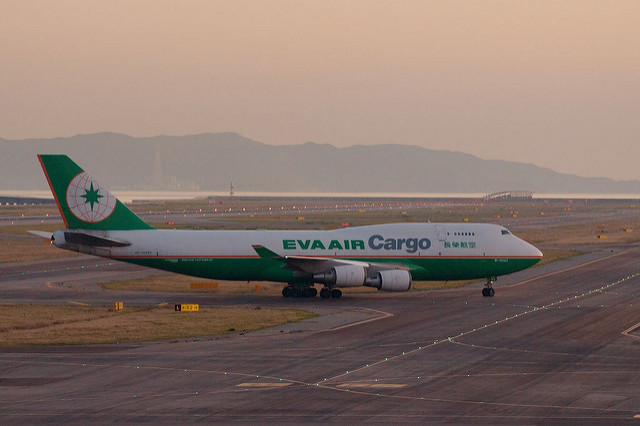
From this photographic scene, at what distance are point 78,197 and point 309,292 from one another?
586 inches

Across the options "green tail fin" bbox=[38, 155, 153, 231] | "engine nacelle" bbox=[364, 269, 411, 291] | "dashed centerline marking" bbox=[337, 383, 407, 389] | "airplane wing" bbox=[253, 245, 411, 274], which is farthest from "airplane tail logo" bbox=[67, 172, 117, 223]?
"dashed centerline marking" bbox=[337, 383, 407, 389]

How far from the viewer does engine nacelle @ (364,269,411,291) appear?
197 ft

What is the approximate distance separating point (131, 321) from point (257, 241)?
13145 millimetres

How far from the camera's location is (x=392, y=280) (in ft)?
197

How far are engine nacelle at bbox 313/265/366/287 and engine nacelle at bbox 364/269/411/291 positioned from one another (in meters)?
0.97

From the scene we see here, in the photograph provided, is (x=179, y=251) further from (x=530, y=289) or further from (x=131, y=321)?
(x=530, y=289)

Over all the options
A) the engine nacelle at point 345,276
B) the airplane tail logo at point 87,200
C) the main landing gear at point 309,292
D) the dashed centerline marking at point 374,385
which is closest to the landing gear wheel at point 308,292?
the main landing gear at point 309,292

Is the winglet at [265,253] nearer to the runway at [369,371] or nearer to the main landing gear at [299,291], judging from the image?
the main landing gear at [299,291]

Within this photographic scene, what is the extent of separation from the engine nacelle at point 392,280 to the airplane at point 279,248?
6 cm

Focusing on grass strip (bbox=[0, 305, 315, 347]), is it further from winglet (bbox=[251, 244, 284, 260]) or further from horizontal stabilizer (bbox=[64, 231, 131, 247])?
winglet (bbox=[251, 244, 284, 260])

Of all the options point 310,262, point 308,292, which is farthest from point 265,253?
point 308,292

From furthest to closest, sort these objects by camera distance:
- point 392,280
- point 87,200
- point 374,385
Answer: point 392,280 → point 87,200 → point 374,385

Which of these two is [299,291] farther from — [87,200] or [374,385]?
[374,385]

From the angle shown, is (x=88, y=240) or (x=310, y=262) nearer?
(x=88, y=240)
